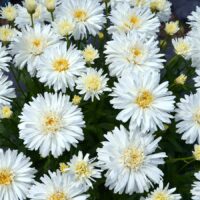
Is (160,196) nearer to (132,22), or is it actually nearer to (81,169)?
(81,169)

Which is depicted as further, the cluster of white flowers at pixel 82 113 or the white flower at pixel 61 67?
the white flower at pixel 61 67

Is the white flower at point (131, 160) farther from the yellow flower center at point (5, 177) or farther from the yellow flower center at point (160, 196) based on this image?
the yellow flower center at point (5, 177)

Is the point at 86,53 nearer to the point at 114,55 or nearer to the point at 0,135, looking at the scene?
the point at 114,55

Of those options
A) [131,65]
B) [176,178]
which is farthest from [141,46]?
[176,178]

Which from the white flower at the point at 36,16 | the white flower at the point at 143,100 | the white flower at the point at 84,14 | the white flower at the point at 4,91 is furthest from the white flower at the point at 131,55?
the white flower at the point at 36,16

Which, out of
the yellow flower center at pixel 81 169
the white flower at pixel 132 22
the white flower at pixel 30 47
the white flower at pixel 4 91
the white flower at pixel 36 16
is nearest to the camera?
the yellow flower center at pixel 81 169

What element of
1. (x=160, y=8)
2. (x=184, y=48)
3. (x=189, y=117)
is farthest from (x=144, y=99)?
(x=160, y=8)
